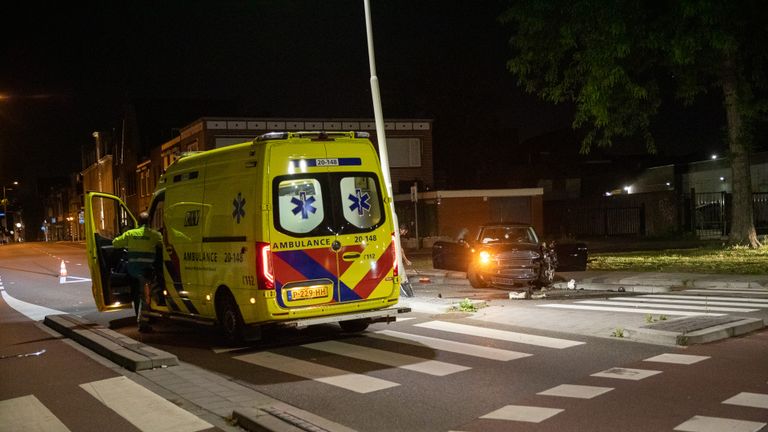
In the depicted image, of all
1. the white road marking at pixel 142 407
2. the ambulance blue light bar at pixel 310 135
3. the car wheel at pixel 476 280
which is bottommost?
the white road marking at pixel 142 407

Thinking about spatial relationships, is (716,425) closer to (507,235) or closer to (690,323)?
(690,323)

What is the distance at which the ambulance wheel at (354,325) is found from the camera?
1120cm

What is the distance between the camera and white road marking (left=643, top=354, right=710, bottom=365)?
8.42 m

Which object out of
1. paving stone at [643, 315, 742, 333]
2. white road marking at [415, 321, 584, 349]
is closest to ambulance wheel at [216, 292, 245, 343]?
white road marking at [415, 321, 584, 349]

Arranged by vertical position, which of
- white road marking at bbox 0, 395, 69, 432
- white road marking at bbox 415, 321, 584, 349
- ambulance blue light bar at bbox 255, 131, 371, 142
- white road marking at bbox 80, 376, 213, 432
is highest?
ambulance blue light bar at bbox 255, 131, 371, 142

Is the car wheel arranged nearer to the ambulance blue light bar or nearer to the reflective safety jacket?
the ambulance blue light bar

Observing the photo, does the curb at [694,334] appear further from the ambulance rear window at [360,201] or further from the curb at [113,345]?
the curb at [113,345]

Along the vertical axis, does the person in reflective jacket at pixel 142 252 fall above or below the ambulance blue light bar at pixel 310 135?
below

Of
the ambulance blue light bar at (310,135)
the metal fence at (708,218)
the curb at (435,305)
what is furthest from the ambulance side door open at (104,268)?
the metal fence at (708,218)

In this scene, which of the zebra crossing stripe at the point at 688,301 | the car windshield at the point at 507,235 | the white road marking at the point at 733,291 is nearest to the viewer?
the zebra crossing stripe at the point at 688,301

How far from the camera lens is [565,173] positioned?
199 ft

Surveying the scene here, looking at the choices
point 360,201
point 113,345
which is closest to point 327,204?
point 360,201

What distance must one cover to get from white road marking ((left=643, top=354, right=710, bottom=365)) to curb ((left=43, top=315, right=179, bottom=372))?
5636 mm

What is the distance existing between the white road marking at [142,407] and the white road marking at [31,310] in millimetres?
7916
